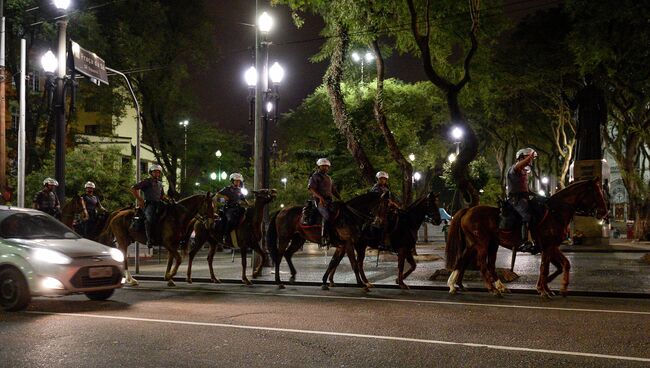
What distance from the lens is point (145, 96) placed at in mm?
38094

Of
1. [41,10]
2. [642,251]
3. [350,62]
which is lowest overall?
[642,251]

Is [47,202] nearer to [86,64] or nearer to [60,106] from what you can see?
[60,106]

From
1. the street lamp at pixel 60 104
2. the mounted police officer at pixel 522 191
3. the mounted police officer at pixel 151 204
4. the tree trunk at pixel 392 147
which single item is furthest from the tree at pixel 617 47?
the street lamp at pixel 60 104

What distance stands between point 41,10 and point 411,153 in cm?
2176

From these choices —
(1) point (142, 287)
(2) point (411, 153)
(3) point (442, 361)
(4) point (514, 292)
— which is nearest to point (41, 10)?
(2) point (411, 153)

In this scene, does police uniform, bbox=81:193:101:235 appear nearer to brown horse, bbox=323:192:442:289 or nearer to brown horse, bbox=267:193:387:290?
brown horse, bbox=267:193:387:290

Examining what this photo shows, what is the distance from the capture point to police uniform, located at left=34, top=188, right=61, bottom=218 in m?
18.2

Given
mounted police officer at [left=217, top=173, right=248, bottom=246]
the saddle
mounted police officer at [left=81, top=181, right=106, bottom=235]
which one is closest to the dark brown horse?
mounted police officer at [left=81, top=181, right=106, bottom=235]

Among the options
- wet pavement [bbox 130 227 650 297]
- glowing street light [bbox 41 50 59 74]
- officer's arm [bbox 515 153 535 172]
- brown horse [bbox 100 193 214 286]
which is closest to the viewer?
officer's arm [bbox 515 153 535 172]

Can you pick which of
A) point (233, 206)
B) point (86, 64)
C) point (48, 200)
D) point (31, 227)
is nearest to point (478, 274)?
point (233, 206)

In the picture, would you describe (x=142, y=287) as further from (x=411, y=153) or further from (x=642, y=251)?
(x=411, y=153)

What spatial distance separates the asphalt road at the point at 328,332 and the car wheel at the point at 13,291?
21 centimetres

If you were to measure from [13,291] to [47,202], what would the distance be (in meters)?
7.41

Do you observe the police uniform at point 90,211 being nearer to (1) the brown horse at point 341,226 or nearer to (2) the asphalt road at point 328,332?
(2) the asphalt road at point 328,332
